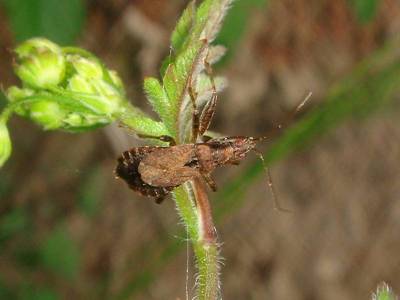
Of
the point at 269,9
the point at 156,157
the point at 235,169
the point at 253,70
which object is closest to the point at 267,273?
the point at 235,169

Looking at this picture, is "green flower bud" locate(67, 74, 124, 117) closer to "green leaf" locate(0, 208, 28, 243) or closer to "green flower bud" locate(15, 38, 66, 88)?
"green flower bud" locate(15, 38, 66, 88)

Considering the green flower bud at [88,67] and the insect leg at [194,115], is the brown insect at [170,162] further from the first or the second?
the green flower bud at [88,67]

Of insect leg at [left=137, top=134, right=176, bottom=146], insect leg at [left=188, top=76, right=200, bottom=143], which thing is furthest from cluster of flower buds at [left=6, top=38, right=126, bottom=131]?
insect leg at [left=188, top=76, right=200, bottom=143]

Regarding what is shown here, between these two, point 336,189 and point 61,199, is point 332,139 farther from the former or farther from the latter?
point 61,199

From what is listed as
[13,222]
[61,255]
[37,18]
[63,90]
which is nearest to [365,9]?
[37,18]

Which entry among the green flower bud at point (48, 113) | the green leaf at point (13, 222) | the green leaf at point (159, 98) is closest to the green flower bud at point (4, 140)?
the green flower bud at point (48, 113)

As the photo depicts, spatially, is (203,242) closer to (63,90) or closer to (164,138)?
(164,138)
